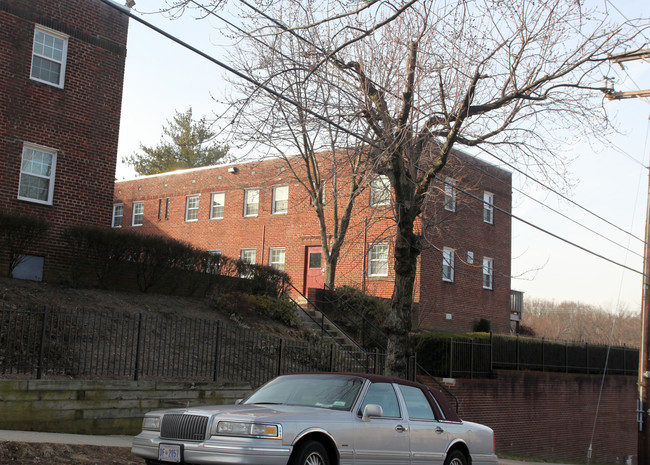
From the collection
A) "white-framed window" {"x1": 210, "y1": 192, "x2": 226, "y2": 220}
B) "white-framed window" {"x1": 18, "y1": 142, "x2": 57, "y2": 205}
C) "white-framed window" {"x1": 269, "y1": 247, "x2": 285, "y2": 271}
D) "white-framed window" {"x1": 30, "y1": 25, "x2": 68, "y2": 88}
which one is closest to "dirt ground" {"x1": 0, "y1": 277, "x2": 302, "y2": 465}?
"white-framed window" {"x1": 18, "y1": 142, "x2": 57, "y2": 205}

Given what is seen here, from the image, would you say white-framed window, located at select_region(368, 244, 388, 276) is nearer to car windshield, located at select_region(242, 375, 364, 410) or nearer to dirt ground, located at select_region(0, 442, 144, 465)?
dirt ground, located at select_region(0, 442, 144, 465)

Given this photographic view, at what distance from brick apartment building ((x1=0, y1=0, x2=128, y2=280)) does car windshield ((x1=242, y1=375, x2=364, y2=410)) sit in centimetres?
963

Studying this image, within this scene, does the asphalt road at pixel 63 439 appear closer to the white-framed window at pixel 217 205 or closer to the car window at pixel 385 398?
the car window at pixel 385 398

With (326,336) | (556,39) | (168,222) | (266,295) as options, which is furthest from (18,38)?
(168,222)

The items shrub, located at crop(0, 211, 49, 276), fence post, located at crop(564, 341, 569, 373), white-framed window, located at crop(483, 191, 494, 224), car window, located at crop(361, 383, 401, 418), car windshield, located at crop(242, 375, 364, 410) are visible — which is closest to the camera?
car windshield, located at crop(242, 375, 364, 410)

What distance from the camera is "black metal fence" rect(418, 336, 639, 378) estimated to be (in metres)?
20.2

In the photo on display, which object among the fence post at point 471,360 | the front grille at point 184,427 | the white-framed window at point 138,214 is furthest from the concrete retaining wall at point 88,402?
the white-framed window at point 138,214

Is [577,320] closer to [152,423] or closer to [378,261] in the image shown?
[378,261]

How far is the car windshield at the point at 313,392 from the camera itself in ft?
27.0

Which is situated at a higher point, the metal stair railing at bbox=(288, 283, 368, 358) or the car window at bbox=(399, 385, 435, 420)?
the metal stair railing at bbox=(288, 283, 368, 358)

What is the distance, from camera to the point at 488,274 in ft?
102

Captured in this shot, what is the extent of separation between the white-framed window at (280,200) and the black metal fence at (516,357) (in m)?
12.0

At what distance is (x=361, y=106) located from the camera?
13.9 metres

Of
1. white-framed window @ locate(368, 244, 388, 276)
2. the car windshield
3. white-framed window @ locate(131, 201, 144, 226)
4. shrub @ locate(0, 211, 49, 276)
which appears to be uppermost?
white-framed window @ locate(131, 201, 144, 226)
